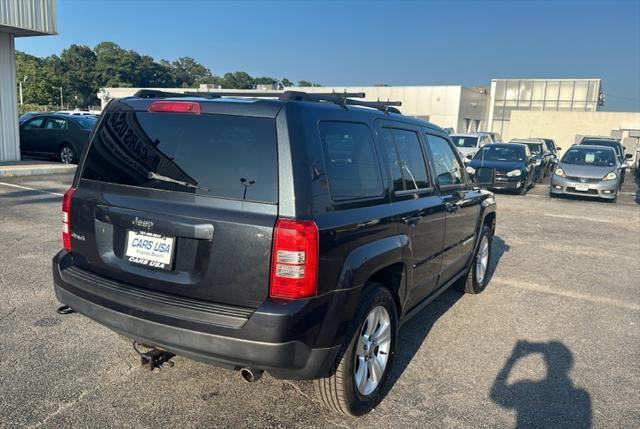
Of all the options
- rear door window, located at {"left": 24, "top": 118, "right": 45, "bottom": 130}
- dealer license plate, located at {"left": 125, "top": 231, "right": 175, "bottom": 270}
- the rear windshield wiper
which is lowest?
Answer: dealer license plate, located at {"left": 125, "top": 231, "right": 175, "bottom": 270}

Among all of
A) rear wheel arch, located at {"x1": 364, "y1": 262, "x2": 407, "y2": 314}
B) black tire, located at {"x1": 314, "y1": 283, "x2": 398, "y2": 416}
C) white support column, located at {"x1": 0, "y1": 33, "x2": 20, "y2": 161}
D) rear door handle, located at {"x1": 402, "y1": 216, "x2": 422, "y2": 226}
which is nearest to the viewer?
black tire, located at {"x1": 314, "y1": 283, "x2": 398, "y2": 416}

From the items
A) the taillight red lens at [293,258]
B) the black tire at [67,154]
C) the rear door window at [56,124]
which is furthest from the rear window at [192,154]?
the rear door window at [56,124]

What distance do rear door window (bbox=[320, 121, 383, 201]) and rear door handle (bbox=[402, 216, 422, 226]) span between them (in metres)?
0.35

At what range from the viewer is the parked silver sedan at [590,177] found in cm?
1383

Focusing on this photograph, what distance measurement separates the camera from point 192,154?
2.72m

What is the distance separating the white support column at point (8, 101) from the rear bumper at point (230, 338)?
14.5 m

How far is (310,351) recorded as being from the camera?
2559 millimetres

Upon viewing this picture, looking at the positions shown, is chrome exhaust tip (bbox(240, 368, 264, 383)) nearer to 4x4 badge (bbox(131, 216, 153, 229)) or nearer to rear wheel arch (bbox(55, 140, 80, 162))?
4x4 badge (bbox(131, 216, 153, 229))

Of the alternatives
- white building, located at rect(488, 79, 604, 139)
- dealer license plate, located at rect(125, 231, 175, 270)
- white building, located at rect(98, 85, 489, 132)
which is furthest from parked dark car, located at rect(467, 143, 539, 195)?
white building, located at rect(488, 79, 604, 139)

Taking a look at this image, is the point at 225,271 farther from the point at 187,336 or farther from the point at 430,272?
the point at 430,272

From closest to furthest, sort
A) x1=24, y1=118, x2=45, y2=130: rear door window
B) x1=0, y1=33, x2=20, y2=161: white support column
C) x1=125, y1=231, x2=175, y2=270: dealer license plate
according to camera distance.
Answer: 1. x1=125, y1=231, x2=175, y2=270: dealer license plate
2. x1=0, y1=33, x2=20, y2=161: white support column
3. x1=24, y1=118, x2=45, y2=130: rear door window

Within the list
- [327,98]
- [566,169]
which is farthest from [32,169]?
[566,169]

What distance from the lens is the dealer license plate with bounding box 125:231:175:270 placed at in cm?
266

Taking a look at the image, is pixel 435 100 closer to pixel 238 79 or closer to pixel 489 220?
pixel 489 220
